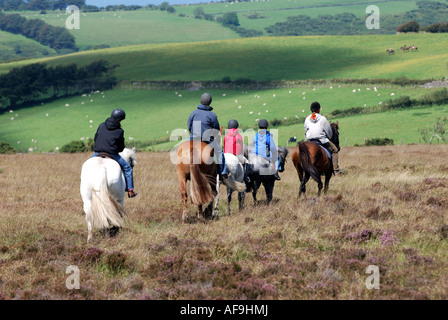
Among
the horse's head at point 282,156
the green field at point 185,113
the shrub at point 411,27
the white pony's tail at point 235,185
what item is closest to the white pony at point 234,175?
the white pony's tail at point 235,185

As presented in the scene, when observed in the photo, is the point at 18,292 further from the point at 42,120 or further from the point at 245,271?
the point at 42,120

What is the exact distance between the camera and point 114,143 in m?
12.1

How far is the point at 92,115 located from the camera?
9050 cm

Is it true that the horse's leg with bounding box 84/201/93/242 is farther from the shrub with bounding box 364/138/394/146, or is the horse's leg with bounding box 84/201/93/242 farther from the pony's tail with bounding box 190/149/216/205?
the shrub with bounding box 364/138/394/146

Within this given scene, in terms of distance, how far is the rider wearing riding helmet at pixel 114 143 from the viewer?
12.0 m

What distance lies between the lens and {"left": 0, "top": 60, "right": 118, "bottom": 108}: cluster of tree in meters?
104

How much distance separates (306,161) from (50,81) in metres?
99.3

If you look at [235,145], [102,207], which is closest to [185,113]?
[235,145]

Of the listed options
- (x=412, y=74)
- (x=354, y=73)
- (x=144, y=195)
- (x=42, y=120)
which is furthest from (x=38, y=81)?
(x=144, y=195)

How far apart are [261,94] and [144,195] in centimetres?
7287

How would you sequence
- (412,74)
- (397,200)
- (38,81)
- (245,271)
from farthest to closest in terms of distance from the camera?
(38,81)
(412,74)
(397,200)
(245,271)

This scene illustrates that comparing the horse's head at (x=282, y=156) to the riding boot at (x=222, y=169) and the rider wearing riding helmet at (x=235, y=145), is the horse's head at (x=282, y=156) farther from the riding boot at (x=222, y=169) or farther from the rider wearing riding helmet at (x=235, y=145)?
the riding boot at (x=222, y=169)

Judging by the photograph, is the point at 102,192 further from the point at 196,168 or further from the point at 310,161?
the point at 310,161

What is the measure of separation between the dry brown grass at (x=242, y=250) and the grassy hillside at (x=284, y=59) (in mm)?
72655
